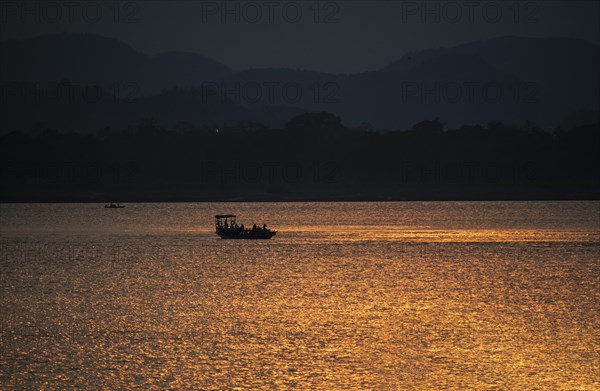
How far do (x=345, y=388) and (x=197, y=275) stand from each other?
146 feet

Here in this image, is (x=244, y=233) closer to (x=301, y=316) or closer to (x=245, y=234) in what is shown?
(x=245, y=234)

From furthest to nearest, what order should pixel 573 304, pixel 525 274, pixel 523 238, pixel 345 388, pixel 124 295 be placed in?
pixel 523 238, pixel 525 274, pixel 124 295, pixel 573 304, pixel 345 388

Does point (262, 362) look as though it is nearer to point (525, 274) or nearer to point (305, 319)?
point (305, 319)

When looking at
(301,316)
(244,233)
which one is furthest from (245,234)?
(301,316)

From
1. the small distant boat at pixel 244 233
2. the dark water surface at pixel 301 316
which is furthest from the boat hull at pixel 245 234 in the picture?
the dark water surface at pixel 301 316

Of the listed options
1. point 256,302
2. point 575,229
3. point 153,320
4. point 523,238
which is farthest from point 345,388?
point 575,229

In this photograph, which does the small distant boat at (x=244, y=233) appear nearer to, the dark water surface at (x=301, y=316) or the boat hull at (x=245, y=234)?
the boat hull at (x=245, y=234)

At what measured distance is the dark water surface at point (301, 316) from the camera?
132ft

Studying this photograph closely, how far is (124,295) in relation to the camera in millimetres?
66875

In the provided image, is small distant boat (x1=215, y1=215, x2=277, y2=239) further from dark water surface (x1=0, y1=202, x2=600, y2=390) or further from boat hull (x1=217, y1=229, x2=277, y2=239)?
dark water surface (x1=0, y1=202, x2=600, y2=390)

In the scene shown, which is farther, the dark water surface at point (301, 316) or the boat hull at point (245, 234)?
the boat hull at point (245, 234)

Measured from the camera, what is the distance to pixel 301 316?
55781 millimetres

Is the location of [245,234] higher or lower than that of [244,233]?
lower

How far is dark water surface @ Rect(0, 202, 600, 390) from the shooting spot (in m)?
40.3
